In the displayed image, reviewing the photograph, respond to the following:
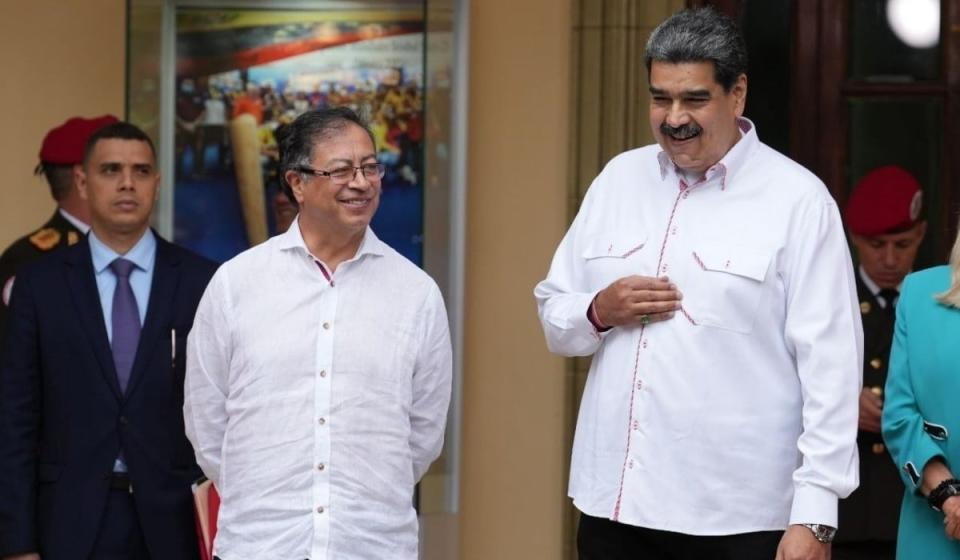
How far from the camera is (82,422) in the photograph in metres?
5.03

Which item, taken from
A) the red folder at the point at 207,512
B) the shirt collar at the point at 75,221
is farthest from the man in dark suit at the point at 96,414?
the shirt collar at the point at 75,221

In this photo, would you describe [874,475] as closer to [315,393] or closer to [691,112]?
[691,112]

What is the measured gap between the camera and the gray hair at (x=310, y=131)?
4.33m

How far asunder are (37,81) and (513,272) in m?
Answer: 1.61

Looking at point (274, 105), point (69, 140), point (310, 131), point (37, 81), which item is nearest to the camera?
point (310, 131)

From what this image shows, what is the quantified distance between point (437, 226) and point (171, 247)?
1.10 metres

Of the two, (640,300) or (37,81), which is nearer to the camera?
(640,300)

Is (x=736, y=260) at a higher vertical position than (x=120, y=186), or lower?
lower

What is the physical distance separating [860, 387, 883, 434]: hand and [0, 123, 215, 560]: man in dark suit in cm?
189

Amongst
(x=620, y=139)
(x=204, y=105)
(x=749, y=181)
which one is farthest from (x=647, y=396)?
(x=204, y=105)

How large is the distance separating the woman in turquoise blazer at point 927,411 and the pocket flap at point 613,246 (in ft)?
2.31

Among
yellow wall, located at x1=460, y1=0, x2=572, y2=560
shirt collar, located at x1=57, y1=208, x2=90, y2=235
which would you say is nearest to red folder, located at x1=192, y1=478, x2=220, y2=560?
shirt collar, located at x1=57, y1=208, x2=90, y2=235

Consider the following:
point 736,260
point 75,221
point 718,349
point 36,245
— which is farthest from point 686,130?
point 36,245

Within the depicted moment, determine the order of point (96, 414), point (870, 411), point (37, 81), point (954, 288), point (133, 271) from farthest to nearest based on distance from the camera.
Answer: point (37, 81)
point (870, 411)
point (133, 271)
point (96, 414)
point (954, 288)
